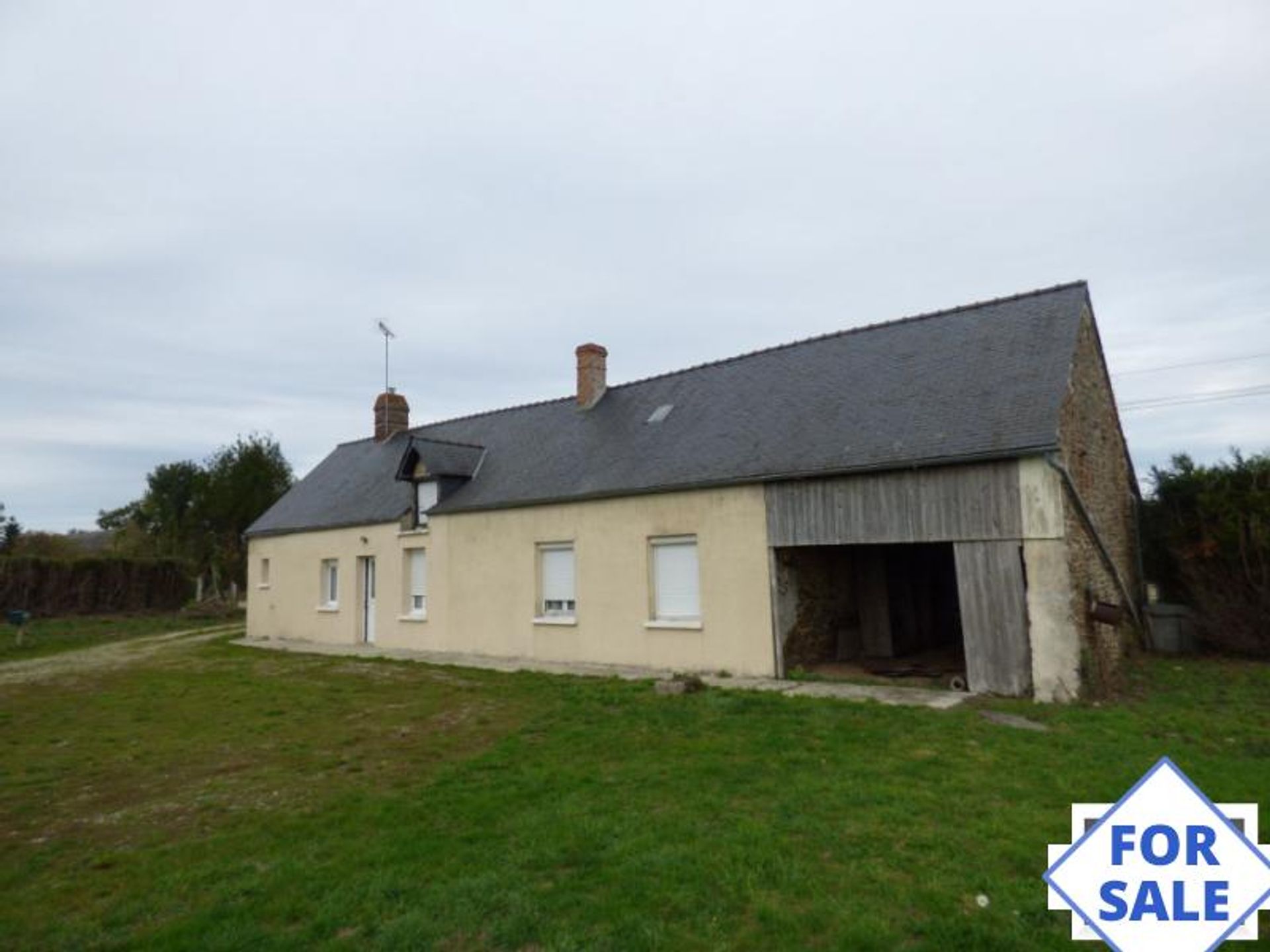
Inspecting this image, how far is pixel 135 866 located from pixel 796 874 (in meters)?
4.11

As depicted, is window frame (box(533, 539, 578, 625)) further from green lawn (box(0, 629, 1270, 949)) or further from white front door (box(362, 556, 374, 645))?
white front door (box(362, 556, 374, 645))

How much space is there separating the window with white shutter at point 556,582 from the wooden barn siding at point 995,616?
6.80m

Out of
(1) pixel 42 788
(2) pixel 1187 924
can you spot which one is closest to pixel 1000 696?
(2) pixel 1187 924

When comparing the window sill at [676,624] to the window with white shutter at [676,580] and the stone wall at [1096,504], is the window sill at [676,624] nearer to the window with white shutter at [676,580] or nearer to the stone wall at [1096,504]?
the window with white shutter at [676,580]

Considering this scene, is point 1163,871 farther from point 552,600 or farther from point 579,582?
point 552,600

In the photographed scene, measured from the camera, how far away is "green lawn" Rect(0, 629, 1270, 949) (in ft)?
12.5

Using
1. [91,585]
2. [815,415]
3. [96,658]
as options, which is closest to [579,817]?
[815,415]

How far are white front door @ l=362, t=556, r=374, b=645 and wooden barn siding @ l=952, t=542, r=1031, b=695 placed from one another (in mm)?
13500

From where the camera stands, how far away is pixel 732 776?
6.15 meters

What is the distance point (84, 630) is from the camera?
24.2m

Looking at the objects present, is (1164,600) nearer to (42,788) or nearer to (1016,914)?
(1016,914)

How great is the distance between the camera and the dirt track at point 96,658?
48.3ft

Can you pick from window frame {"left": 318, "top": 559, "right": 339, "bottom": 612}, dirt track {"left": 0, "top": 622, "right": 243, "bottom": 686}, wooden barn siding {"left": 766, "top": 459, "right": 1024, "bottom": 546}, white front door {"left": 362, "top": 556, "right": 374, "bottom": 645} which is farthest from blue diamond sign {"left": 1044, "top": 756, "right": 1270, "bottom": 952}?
window frame {"left": 318, "top": 559, "right": 339, "bottom": 612}

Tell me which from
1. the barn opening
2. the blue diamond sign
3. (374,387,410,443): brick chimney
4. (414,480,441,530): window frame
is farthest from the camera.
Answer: (374,387,410,443): brick chimney
